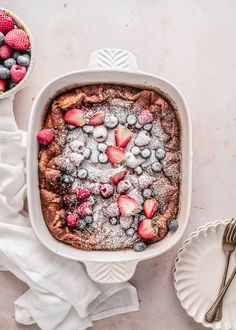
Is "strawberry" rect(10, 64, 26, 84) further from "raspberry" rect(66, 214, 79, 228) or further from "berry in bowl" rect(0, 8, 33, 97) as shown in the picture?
"raspberry" rect(66, 214, 79, 228)

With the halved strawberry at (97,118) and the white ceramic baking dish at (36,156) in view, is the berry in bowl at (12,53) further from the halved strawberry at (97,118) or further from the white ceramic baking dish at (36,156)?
the halved strawberry at (97,118)

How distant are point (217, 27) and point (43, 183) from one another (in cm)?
81

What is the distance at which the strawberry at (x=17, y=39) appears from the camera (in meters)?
1.96

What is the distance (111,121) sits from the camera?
1.95 meters

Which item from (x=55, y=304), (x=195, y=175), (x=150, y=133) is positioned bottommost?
(x=55, y=304)

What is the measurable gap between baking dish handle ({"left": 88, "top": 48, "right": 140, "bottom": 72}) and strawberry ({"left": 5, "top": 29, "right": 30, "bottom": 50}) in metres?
0.22

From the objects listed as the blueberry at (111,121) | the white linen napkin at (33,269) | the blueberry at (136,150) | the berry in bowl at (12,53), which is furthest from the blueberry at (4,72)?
the blueberry at (136,150)

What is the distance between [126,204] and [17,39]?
0.62 m

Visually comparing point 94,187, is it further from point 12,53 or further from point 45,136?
point 12,53

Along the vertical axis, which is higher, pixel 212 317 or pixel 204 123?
pixel 204 123

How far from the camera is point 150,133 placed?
6.49 feet

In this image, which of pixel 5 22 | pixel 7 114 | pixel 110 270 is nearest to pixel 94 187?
pixel 110 270

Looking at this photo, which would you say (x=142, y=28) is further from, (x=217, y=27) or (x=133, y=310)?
(x=133, y=310)

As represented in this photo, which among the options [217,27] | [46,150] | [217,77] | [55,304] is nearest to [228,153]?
[217,77]
